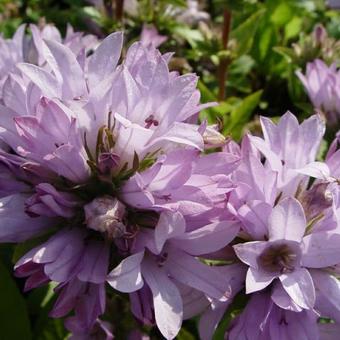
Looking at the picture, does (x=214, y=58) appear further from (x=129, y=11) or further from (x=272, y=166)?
(x=272, y=166)

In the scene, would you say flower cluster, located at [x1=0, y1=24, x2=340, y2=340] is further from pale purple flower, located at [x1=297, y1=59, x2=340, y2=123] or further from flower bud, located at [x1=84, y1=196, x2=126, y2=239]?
pale purple flower, located at [x1=297, y1=59, x2=340, y2=123]

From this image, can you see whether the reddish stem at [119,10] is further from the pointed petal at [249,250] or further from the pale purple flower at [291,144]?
the pointed petal at [249,250]

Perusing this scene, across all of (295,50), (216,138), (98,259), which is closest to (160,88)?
(216,138)

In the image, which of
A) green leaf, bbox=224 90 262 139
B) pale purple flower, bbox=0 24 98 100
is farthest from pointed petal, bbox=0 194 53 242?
green leaf, bbox=224 90 262 139

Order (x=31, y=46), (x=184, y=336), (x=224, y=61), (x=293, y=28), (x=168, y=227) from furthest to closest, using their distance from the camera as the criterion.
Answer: (x=293, y=28)
(x=224, y=61)
(x=31, y=46)
(x=184, y=336)
(x=168, y=227)

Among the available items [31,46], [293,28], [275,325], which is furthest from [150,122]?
[293,28]

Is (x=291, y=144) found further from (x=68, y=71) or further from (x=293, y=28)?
(x=293, y=28)
